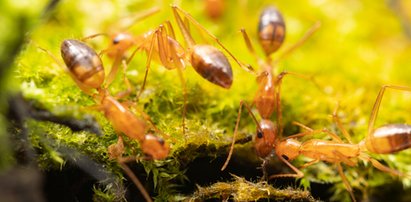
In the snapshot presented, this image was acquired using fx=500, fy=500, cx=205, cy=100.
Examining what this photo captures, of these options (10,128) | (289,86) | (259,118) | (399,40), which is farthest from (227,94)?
(399,40)

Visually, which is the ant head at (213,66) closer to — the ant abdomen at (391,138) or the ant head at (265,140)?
the ant head at (265,140)

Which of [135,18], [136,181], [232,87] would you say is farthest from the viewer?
[135,18]

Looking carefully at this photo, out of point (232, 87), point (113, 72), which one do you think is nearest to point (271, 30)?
Answer: point (232, 87)

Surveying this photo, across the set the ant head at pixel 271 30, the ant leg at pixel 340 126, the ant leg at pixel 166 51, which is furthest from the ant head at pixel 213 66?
the ant head at pixel 271 30

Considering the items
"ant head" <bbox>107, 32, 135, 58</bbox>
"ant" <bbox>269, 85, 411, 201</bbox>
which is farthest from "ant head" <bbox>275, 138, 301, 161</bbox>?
"ant head" <bbox>107, 32, 135, 58</bbox>

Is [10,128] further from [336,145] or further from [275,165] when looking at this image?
[336,145]

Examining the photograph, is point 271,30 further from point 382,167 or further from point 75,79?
point 75,79

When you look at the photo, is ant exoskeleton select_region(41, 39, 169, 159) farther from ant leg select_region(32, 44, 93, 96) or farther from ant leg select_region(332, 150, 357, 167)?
ant leg select_region(332, 150, 357, 167)
